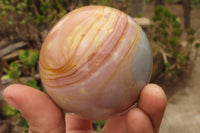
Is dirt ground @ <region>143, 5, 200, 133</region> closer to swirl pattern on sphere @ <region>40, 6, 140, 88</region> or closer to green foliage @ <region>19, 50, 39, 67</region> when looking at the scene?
green foliage @ <region>19, 50, 39, 67</region>

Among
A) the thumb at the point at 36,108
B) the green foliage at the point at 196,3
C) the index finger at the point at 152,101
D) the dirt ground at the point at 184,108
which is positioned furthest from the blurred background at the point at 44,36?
the green foliage at the point at 196,3

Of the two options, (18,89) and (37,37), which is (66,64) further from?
(37,37)

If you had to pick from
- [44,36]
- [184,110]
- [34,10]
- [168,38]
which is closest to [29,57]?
[44,36]

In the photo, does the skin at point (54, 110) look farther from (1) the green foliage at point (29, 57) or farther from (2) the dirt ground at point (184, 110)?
(2) the dirt ground at point (184, 110)

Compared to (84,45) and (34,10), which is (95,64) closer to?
(84,45)

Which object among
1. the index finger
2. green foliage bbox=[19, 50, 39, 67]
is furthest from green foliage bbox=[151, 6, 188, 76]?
the index finger

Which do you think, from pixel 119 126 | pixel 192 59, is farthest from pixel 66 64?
pixel 192 59
